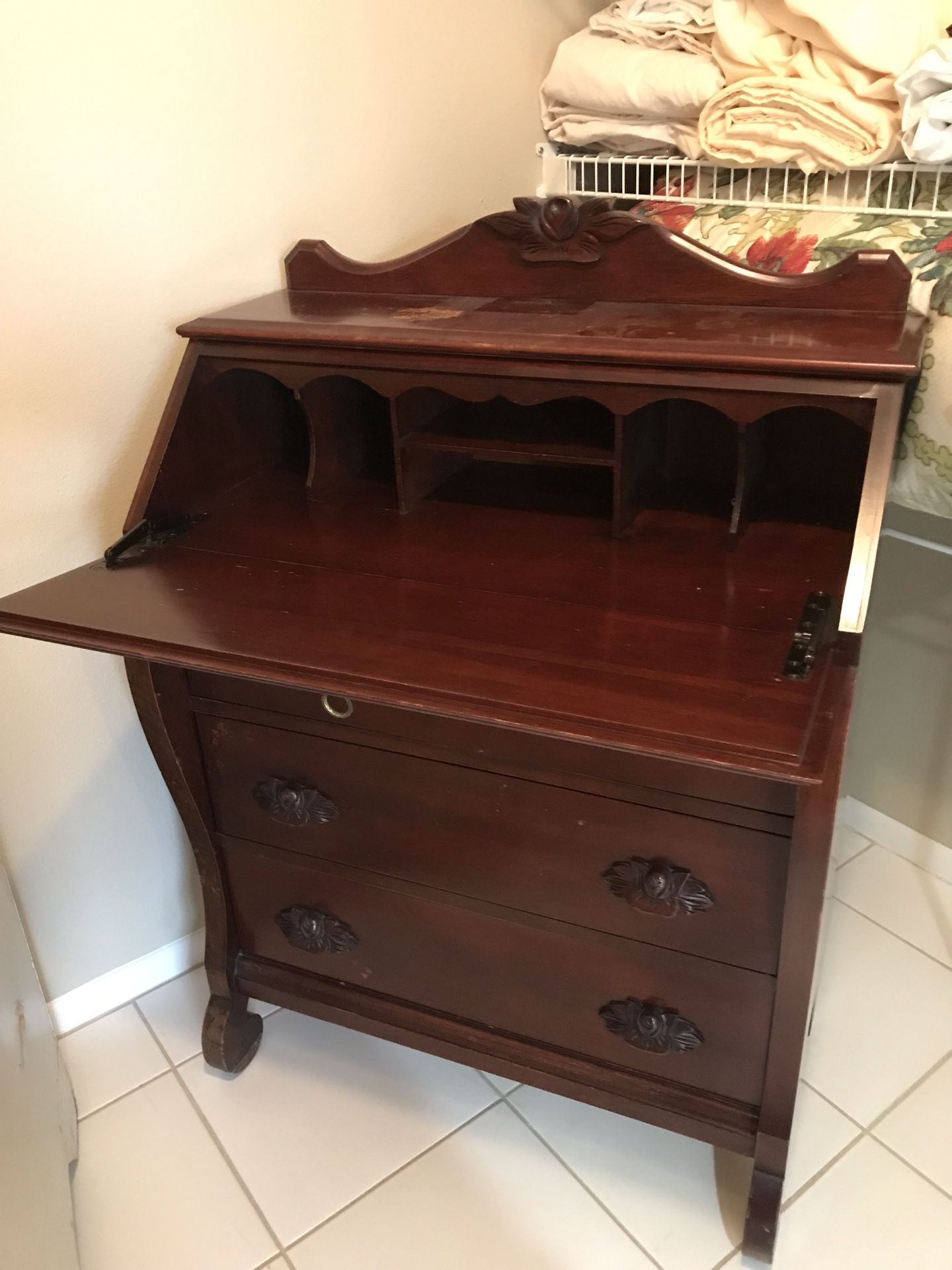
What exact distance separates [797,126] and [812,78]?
0.16 feet

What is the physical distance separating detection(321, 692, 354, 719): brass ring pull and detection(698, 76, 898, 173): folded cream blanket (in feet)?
2.54

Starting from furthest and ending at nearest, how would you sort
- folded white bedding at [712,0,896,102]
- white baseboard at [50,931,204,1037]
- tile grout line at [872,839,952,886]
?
tile grout line at [872,839,952,886], white baseboard at [50,931,204,1037], folded white bedding at [712,0,896,102]

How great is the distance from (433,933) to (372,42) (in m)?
1.11

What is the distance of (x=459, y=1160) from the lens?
49.8 inches

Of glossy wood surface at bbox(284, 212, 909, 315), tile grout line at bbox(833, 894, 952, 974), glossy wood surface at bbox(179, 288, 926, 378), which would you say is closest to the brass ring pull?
glossy wood surface at bbox(179, 288, 926, 378)

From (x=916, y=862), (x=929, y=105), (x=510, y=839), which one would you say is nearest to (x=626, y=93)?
(x=929, y=105)

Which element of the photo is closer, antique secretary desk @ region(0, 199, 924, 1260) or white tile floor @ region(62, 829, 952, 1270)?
antique secretary desk @ region(0, 199, 924, 1260)

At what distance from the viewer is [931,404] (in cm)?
103

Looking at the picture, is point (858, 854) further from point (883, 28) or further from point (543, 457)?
point (883, 28)

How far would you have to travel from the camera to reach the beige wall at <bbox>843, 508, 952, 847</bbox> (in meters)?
1.48

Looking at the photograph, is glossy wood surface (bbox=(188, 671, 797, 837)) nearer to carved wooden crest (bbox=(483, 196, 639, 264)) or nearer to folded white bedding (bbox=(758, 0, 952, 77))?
carved wooden crest (bbox=(483, 196, 639, 264))

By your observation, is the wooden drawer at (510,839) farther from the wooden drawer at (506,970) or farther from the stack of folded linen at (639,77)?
the stack of folded linen at (639,77)

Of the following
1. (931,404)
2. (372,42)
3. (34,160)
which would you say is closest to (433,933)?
(931,404)

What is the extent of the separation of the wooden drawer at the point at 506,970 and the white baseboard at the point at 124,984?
0.94 feet
